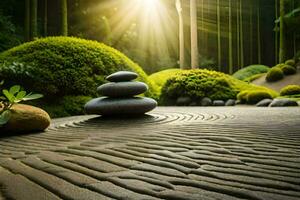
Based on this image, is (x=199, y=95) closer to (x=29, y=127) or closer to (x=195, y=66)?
(x=195, y=66)

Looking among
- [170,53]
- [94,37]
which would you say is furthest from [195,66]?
[170,53]

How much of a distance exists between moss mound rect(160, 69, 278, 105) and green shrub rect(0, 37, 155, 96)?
8.88 feet

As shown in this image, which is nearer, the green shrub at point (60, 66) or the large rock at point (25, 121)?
the large rock at point (25, 121)

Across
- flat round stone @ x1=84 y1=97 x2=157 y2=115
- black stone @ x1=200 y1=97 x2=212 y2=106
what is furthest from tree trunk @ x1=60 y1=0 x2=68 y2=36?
flat round stone @ x1=84 y1=97 x2=157 y2=115

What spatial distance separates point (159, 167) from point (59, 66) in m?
7.51

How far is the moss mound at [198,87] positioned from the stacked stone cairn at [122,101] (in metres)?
5.34

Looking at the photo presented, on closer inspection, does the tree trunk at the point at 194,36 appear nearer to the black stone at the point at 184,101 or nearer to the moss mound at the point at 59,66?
the black stone at the point at 184,101

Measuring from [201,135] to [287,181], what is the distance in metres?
1.95

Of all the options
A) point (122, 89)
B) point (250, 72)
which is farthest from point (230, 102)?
point (250, 72)

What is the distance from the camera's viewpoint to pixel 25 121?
526 cm

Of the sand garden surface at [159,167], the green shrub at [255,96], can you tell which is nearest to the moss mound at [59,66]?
the green shrub at [255,96]

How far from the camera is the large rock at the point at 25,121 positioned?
5172mm

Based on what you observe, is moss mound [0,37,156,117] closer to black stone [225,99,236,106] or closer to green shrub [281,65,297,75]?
black stone [225,99,236,106]

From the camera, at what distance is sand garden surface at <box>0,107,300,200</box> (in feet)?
6.64
